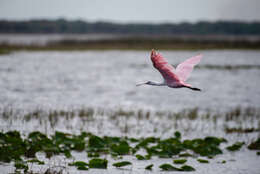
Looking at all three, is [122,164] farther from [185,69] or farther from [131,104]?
[131,104]

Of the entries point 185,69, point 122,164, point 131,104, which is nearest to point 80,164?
point 122,164

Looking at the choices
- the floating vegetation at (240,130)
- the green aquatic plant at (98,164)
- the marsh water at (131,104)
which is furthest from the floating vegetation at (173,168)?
the floating vegetation at (240,130)

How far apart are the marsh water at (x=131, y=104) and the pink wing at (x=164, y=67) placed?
2661mm

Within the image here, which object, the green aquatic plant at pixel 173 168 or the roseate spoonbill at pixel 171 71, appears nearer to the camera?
the roseate spoonbill at pixel 171 71

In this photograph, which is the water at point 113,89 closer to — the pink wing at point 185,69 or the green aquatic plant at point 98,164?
the green aquatic plant at point 98,164

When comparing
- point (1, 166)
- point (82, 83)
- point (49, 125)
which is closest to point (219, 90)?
point (82, 83)

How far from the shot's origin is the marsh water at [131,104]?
29.4ft

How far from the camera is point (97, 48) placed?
39.0 meters

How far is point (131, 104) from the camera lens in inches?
500

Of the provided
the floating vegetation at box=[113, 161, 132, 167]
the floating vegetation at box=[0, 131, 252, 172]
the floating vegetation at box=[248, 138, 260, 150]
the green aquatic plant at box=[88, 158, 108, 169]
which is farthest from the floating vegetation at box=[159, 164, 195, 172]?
the floating vegetation at box=[248, 138, 260, 150]

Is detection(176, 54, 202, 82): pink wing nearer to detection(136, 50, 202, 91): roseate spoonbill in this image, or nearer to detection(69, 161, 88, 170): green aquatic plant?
detection(136, 50, 202, 91): roseate spoonbill

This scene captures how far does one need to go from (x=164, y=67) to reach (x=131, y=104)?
880 centimetres

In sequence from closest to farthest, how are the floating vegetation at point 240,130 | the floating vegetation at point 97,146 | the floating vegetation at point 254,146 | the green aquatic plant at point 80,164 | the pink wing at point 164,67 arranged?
1. the pink wing at point 164,67
2. the green aquatic plant at point 80,164
3. the floating vegetation at point 97,146
4. the floating vegetation at point 254,146
5. the floating vegetation at point 240,130

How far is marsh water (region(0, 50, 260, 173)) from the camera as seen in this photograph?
353 inches
